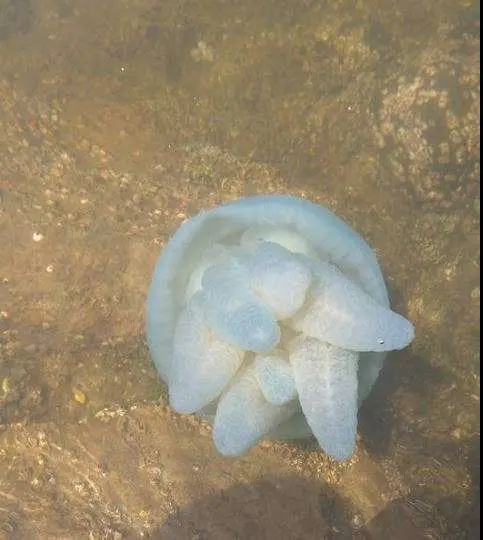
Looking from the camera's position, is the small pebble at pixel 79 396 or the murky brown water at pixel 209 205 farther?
the small pebble at pixel 79 396

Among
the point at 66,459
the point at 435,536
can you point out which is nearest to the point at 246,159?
the point at 66,459

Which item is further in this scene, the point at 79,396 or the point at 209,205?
the point at 209,205

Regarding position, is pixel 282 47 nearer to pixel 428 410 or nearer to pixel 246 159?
pixel 246 159

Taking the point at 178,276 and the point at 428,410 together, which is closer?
the point at 178,276

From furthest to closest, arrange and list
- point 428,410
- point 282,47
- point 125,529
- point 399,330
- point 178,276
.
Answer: point 282,47
point 428,410
point 178,276
point 125,529
point 399,330

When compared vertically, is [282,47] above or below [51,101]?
above

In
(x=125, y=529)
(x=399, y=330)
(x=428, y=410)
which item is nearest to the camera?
(x=399, y=330)

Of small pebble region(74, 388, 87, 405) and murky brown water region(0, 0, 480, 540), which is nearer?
murky brown water region(0, 0, 480, 540)

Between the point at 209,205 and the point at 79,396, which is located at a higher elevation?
the point at 209,205
